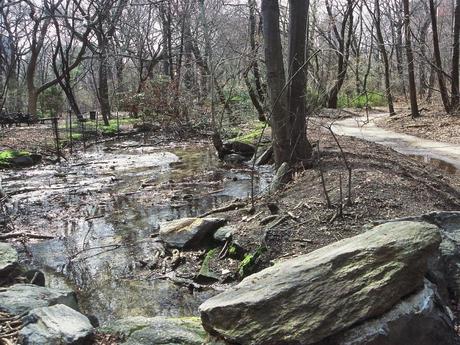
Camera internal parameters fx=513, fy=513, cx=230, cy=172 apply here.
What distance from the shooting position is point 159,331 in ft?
14.5

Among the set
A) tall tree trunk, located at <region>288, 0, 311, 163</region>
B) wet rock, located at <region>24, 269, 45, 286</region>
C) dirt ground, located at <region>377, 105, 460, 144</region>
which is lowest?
wet rock, located at <region>24, 269, 45, 286</region>

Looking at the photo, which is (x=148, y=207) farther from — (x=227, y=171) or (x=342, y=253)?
(x=342, y=253)

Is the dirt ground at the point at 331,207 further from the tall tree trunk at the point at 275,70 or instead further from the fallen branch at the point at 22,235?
the fallen branch at the point at 22,235

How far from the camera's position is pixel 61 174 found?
537 inches

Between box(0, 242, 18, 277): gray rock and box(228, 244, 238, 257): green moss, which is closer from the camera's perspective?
box(0, 242, 18, 277): gray rock

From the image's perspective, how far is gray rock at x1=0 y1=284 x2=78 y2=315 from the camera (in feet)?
15.1

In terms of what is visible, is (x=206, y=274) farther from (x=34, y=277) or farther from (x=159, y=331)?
(x=34, y=277)

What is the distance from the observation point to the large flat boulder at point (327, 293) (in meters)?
3.78

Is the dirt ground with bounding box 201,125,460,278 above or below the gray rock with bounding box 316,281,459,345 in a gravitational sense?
above

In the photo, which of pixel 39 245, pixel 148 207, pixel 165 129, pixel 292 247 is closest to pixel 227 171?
pixel 148 207

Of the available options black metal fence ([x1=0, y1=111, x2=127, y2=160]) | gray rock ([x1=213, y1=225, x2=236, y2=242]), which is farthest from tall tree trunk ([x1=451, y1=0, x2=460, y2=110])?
gray rock ([x1=213, y1=225, x2=236, y2=242])

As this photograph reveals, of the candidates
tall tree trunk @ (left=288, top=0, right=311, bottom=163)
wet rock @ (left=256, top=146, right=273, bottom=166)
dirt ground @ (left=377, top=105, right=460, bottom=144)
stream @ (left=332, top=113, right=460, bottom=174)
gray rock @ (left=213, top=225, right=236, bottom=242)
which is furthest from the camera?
dirt ground @ (left=377, top=105, right=460, bottom=144)

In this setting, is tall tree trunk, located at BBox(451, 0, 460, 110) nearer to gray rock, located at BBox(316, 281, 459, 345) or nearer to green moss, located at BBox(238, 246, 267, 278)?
green moss, located at BBox(238, 246, 267, 278)

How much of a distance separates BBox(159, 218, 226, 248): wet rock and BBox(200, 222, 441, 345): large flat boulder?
110 inches
